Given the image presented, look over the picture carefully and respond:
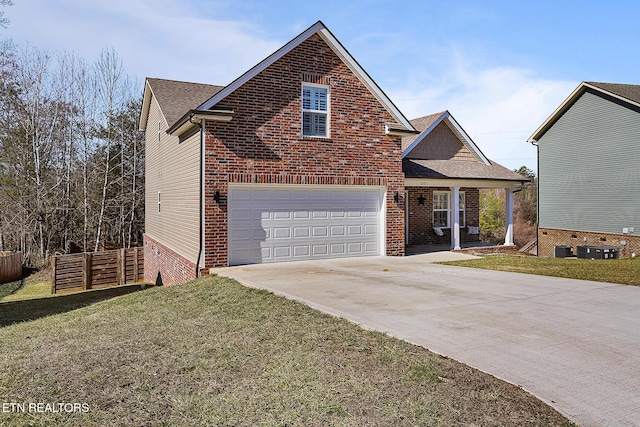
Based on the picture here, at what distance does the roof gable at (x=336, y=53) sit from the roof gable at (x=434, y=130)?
173 inches

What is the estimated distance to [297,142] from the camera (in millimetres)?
13984

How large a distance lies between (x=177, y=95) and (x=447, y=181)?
11.5 m

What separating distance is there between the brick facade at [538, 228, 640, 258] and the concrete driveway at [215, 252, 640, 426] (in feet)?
45.2

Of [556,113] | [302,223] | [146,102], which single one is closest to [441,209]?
[302,223]

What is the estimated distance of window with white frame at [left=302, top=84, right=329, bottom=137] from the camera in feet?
46.8

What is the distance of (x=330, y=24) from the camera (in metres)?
14.4

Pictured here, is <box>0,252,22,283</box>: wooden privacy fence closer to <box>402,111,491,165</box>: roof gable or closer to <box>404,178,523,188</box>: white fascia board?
<box>404,178,523,188</box>: white fascia board

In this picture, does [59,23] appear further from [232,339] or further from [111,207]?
[232,339]

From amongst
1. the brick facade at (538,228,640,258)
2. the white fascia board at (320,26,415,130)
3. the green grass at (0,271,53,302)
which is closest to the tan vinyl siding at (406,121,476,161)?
the white fascia board at (320,26,415,130)

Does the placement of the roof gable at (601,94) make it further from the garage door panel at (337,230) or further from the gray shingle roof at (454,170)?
the garage door panel at (337,230)

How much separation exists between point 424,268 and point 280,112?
610 centimetres

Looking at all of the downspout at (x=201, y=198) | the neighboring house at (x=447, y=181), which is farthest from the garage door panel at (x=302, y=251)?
the neighboring house at (x=447, y=181)

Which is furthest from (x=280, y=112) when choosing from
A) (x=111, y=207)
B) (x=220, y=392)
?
(x=111, y=207)

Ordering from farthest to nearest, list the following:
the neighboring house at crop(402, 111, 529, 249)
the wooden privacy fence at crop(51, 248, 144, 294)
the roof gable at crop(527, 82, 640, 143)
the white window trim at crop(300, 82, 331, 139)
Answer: the roof gable at crop(527, 82, 640, 143) → the wooden privacy fence at crop(51, 248, 144, 294) → the neighboring house at crop(402, 111, 529, 249) → the white window trim at crop(300, 82, 331, 139)
